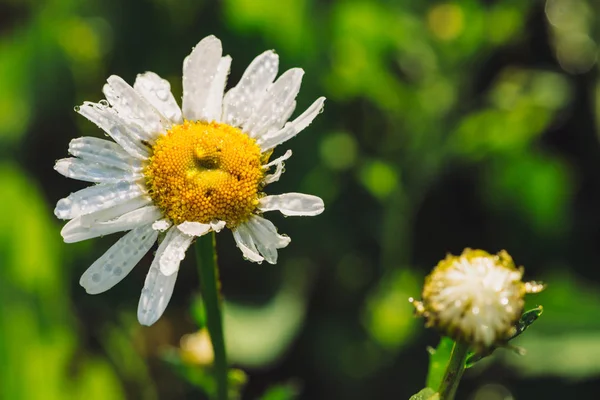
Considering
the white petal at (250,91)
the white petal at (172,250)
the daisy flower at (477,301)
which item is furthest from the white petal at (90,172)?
the daisy flower at (477,301)

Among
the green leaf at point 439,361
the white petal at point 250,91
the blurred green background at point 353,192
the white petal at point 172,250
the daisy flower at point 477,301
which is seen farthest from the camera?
the blurred green background at point 353,192

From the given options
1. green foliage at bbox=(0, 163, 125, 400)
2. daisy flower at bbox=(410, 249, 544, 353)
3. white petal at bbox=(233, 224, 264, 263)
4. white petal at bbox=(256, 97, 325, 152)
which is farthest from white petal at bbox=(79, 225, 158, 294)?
green foliage at bbox=(0, 163, 125, 400)

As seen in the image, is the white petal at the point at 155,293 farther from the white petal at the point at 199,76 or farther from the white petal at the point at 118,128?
the white petal at the point at 199,76

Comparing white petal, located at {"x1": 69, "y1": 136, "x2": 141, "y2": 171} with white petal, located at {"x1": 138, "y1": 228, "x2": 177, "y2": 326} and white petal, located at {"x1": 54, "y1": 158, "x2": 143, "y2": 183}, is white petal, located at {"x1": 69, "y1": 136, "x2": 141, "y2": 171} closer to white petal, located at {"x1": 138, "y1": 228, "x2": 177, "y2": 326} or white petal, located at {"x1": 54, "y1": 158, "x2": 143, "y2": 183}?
white petal, located at {"x1": 54, "y1": 158, "x2": 143, "y2": 183}

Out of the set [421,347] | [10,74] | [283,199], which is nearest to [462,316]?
[283,199]

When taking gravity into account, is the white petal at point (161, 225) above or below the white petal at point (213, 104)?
below

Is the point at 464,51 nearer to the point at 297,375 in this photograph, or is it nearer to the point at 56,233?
the point at 297,375
